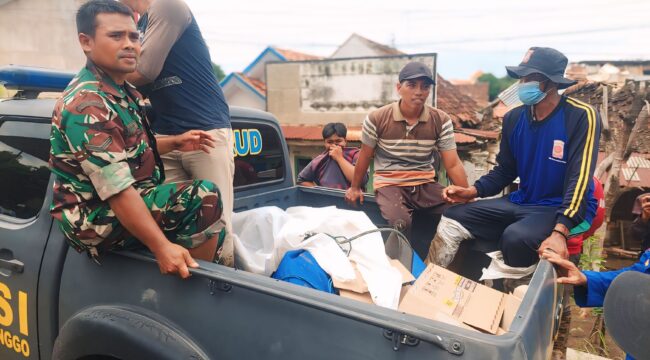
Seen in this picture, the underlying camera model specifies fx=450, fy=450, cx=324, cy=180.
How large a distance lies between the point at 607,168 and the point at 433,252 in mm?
3727

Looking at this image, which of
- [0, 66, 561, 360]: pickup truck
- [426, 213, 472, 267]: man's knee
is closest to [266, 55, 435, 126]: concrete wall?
[426, 213, 472, 267]: man's knee

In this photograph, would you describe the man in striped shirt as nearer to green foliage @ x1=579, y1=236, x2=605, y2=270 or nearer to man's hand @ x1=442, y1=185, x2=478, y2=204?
man's hand @ x1=442, y1=185, x2=478, y2=204

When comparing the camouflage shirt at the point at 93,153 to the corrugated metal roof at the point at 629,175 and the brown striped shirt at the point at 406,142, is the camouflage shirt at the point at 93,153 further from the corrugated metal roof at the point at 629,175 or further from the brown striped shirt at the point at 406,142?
the corrugated metal roof at the point at 629,175

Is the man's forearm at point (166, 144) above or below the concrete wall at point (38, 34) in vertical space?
below

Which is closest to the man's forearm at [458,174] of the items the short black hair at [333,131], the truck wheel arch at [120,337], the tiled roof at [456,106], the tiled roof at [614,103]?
the short black hair at [333,131]

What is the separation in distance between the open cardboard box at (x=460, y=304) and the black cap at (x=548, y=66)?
128 cm

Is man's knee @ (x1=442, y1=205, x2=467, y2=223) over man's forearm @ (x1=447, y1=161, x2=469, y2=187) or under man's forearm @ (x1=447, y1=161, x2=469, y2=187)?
under

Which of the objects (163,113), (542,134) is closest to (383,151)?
(542,134)

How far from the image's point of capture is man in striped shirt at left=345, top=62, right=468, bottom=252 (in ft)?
9.80

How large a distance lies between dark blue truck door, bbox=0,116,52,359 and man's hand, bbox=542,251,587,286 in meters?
2.07

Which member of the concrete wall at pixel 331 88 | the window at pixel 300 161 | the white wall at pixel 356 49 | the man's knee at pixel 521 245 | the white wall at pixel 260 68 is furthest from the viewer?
the white wall at pixel 356 49

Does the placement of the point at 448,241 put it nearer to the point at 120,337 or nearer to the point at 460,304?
the point at 460,304

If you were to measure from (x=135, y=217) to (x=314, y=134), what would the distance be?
363 inches

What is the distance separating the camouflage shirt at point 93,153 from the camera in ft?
5.04
